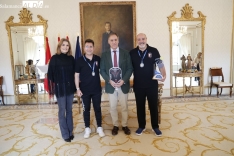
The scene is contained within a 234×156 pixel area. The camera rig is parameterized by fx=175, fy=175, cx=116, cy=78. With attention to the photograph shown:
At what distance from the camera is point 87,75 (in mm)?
2559

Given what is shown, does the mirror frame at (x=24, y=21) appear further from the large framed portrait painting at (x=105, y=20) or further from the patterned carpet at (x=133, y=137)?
the patterned carpet at (x=133, y=137)

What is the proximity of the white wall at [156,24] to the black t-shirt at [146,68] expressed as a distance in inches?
108

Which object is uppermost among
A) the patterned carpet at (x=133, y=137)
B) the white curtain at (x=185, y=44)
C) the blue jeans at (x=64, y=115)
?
the white curtain at (x=185, y=44)

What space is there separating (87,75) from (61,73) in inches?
14.3

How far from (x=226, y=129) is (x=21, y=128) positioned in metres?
3.56

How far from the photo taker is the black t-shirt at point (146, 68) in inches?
101

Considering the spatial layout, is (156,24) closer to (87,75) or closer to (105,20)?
(105,20)

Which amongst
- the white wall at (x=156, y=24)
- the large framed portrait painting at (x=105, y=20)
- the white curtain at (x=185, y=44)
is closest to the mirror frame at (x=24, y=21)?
the white wall at (x=156, y=24)

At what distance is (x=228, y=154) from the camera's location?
85.5 inches

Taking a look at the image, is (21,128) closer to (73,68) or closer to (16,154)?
(16,154)

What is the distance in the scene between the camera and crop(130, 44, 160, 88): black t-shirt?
2.56 m

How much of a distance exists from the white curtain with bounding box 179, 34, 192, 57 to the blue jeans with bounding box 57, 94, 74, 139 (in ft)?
12.7

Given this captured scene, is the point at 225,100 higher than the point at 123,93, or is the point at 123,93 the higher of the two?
the point at 123,93

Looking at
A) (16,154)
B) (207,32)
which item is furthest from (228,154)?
(207,32)
